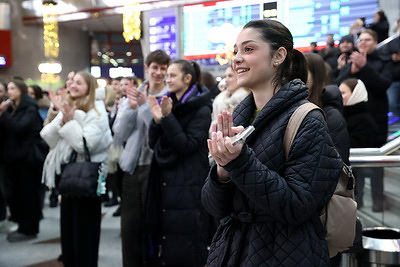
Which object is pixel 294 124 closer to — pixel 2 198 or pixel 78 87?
pixel 78 87

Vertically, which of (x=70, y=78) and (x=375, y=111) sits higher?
(x=70, y=78)

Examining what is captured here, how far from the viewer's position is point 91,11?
1250 cm

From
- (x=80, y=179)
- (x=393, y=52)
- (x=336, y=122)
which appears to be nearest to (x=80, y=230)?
(x=80, y=179)

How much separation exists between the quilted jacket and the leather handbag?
1945 millimetres

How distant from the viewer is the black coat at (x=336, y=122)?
7.16 feet

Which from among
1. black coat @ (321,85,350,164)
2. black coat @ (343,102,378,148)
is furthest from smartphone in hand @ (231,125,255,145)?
black coat @ (343,102,378,148)

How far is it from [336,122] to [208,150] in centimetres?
109

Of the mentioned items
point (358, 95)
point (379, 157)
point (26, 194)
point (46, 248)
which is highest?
point (358, 95)

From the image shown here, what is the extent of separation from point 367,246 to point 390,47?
4.35 m

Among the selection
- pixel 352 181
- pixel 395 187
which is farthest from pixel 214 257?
pixel 395 187

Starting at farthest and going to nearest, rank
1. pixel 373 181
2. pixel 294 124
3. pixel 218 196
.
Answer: pixel 373 181
pixel 218 196
pixel 294 124

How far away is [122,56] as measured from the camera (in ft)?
55.7

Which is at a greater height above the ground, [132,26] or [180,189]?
[132,26]

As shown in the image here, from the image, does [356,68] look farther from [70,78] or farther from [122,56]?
[122,56]
